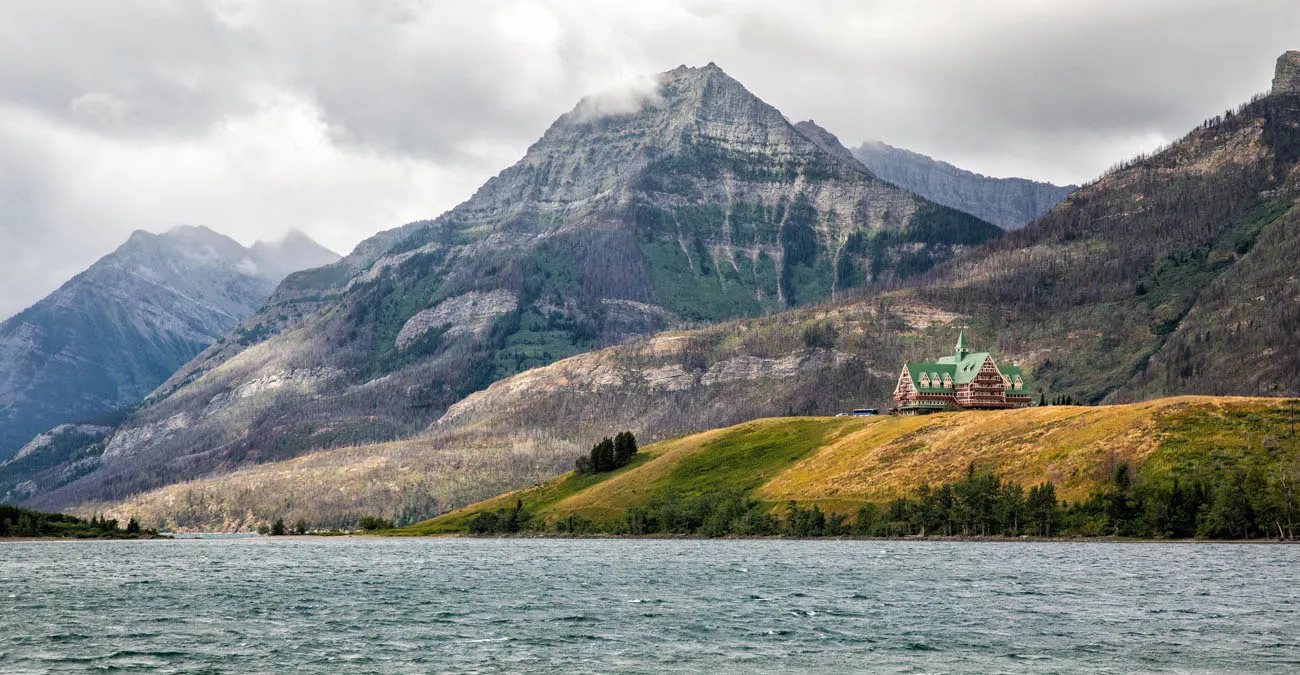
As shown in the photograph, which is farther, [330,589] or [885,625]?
[330,589]

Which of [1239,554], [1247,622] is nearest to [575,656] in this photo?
[1247,622]

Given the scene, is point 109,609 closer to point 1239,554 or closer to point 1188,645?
point 1188,645

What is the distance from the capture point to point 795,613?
11394cm

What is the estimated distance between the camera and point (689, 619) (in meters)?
110

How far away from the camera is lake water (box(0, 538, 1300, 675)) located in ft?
274

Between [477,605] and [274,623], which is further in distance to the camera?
[477,605]

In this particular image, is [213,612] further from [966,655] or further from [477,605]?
[966,655]

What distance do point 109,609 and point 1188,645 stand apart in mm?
104668

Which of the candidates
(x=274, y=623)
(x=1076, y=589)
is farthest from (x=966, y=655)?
(x=274, y=623)

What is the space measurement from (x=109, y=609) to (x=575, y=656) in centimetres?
6384

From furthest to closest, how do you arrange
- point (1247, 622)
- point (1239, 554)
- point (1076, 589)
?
point (1239, 554), point (1076, 589), point (1247, 622)

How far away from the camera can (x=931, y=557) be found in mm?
193000

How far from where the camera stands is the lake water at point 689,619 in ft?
274

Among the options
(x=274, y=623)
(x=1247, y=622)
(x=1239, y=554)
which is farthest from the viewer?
(x=1239, y=554)
